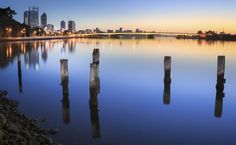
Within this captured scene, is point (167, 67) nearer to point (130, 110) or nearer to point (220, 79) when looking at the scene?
point (220, 79)

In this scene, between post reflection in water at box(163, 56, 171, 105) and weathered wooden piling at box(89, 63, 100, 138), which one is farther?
post reflection in water at box(163, 56, 171, 105)

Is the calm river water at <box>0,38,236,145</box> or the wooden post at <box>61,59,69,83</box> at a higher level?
the wooden post at <box>61,59,69,83</box>

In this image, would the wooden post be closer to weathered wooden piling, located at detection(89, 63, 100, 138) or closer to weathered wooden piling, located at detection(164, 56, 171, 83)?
weathered wooden piling, located at detection(89, 63, 100, 138)

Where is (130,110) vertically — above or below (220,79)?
below

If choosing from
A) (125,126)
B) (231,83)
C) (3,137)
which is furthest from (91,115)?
(231,83)

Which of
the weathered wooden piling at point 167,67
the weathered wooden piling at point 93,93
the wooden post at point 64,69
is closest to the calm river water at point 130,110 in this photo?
the weathered wooden piling at point 93,93

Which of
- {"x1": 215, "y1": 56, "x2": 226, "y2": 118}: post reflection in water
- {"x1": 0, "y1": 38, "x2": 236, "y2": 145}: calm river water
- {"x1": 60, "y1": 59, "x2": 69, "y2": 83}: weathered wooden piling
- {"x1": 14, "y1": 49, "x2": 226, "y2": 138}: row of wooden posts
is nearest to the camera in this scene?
{"x1": 0, "y1": 38, "x2": 236, "y2": 145}: calm river water

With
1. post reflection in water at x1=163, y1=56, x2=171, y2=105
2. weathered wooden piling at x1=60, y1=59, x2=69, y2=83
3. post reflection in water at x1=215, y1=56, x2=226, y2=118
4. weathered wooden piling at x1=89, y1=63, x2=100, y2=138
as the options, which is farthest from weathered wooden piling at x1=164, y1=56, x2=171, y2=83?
weathered wooden piling at x1=89, y1=63, x2=100, y2=138

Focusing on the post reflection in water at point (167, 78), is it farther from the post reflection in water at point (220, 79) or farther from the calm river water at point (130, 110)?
the post reflection in water at point (220, 79)

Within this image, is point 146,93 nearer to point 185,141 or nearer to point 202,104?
point 202,104

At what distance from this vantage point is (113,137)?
1518cm

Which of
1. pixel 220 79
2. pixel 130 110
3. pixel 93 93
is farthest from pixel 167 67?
pixel 93 93

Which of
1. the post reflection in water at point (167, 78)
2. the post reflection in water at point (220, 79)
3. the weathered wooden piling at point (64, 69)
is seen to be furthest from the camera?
the post reflection in water at point (167, 78)

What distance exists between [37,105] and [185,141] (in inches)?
378
